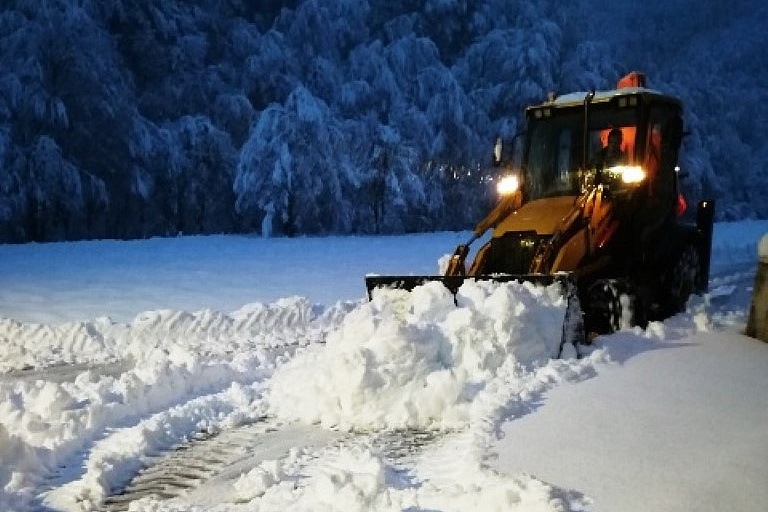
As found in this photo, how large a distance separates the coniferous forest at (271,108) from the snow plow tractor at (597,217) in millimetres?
14237

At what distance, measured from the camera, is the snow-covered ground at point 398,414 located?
151 inches

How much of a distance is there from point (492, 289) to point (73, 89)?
19.6m

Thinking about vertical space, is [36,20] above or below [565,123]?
above

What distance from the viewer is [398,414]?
17.4 ft

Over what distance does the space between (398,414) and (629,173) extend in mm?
4378

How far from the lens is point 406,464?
14.7 feet

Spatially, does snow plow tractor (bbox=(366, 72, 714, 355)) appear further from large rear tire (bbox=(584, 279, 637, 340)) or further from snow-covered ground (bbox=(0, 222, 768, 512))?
snow-covered ground (bbox=(0, 222, 768, 512))

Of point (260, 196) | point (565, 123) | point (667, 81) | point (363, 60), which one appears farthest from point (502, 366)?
point (667, 81)

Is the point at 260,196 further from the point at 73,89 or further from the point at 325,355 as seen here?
the point at 325,355

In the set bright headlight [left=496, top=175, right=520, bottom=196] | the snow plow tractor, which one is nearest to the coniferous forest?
bright headlight [left=496, top=175, right=520, bottom=196]

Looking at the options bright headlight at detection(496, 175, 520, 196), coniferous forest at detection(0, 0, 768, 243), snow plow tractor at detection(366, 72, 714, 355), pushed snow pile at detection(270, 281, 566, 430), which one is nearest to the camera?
pushed snow pile at detection(270, 281, 566, 430)

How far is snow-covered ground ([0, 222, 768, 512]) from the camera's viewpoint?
3.84 metres

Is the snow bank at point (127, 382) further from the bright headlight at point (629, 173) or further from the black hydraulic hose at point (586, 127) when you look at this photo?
the bright headlight at point (629, 173)

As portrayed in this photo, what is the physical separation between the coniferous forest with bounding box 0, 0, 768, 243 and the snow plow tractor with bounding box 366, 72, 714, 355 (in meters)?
14.2
